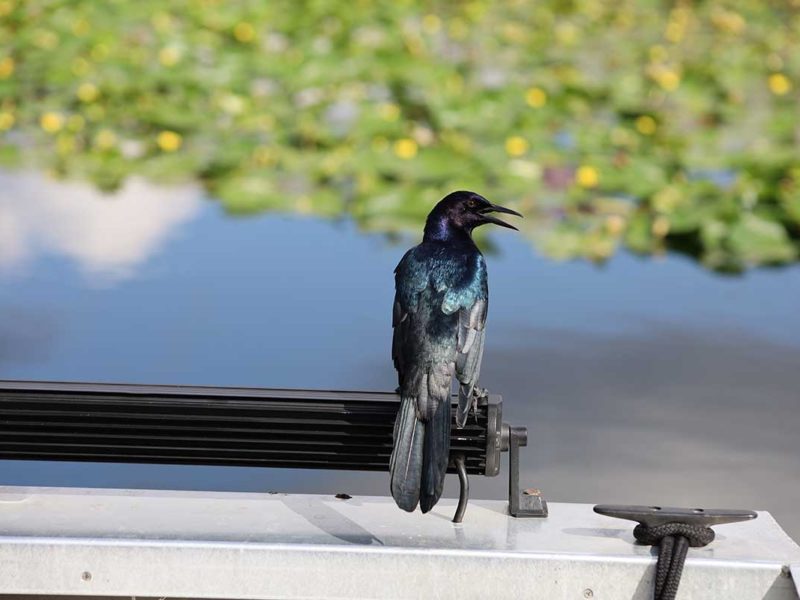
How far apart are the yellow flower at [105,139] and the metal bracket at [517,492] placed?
184 inches

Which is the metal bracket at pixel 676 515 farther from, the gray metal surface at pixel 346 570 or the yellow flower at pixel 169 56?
the yellow flower at pixel 169 56

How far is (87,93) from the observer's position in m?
7.58

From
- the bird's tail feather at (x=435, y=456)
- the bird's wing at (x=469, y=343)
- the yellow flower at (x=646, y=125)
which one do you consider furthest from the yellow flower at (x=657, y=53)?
the bird's tail feather at (x=435, y=456)

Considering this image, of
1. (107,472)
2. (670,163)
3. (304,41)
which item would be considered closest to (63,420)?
(107,472)

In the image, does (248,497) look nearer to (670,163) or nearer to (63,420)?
(63,420)

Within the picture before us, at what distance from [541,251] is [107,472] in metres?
2.35

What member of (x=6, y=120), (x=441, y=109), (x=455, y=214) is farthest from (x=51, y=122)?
(x=455, y=214)

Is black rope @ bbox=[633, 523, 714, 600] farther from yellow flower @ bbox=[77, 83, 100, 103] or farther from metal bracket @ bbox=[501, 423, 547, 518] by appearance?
yellow flower @ bbox=[77, 83, 100, 103]

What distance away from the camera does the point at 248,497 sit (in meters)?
2.73

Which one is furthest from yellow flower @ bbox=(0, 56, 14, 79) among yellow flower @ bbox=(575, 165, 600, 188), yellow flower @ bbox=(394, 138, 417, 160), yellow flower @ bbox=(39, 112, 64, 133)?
yellow flower @ bbox=(575, 165, 600, 188)

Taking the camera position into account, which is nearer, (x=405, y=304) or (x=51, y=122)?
(x=405, y=304)

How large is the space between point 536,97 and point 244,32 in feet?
6.28

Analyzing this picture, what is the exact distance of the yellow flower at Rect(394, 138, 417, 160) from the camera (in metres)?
6.33

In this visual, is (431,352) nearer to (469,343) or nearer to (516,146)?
(469,343)
